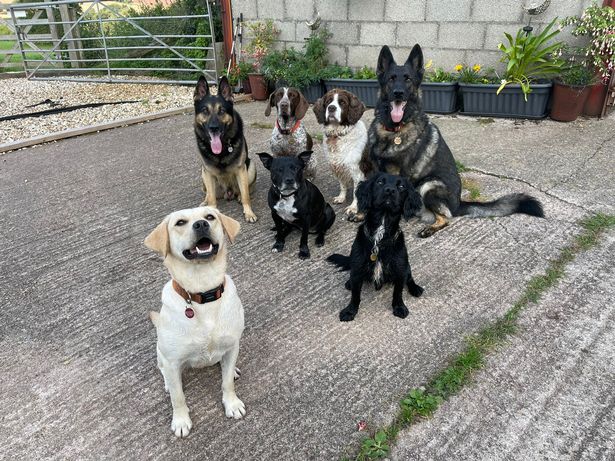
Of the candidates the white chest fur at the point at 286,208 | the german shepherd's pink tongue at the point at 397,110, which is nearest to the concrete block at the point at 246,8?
the german shepherd's pink tongue at the point at 397,110

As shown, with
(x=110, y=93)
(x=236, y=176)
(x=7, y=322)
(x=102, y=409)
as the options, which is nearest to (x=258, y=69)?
(x=110, y=93)

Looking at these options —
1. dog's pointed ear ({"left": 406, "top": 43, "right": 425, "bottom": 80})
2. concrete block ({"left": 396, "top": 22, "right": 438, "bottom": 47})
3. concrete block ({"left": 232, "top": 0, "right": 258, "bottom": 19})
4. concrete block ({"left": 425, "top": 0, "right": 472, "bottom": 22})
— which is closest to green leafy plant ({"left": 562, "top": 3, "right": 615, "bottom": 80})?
concrete block ({"left": 425, "top": 0, "right": 472, "bottom": 22})

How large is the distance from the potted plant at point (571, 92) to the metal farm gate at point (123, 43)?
21.0 ft

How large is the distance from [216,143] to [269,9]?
555cm

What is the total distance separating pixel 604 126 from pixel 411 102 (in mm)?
3993

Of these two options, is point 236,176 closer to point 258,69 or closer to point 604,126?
point 258,69

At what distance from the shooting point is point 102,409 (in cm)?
228

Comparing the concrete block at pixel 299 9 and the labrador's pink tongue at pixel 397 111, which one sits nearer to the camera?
the labrador's pink tongue at pixel 397 111

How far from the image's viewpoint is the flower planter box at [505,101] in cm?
643

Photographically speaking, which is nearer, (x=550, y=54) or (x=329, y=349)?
(x=329, y=349)

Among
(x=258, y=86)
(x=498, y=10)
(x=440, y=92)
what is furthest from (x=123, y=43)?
(x=498, y=10)

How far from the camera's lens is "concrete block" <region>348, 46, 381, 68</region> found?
7809 millimetres

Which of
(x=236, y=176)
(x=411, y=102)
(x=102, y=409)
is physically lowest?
(x=102, y=409)

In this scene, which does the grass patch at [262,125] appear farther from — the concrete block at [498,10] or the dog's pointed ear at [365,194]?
the dog's pointed ear at [365,194]
